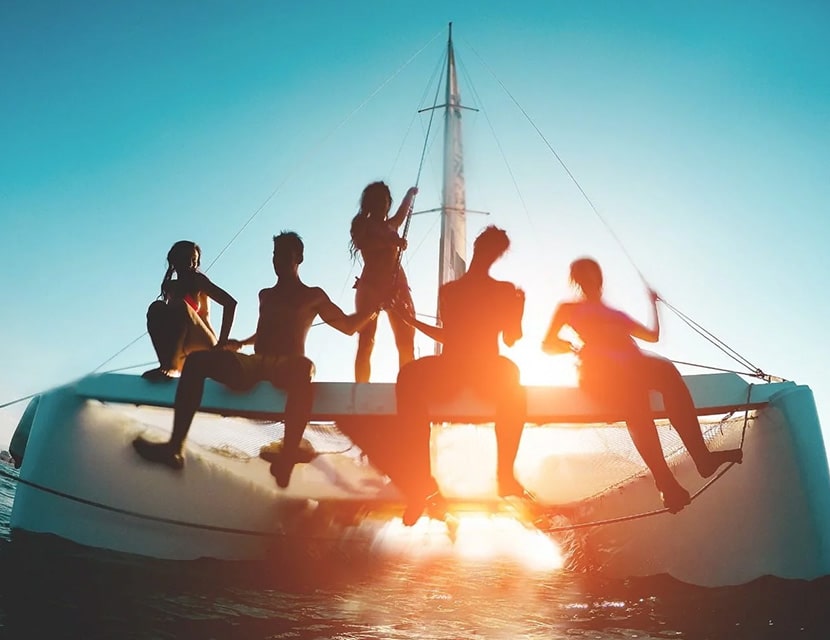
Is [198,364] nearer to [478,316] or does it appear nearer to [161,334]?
[161,334]

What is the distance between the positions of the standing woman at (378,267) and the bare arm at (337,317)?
1.01 ft

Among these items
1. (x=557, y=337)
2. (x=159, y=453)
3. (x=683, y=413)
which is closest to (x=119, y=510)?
(x=159, y=453)

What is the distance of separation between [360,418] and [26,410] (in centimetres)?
232

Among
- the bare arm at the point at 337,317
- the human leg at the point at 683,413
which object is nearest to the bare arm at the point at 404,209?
the bare arm at the point at 337,317

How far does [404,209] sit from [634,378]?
6.40 feet

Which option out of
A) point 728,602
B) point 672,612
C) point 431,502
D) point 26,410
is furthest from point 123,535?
point 728,602

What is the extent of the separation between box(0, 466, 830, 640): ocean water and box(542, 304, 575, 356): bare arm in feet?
4.26

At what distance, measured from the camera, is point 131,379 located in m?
3.45

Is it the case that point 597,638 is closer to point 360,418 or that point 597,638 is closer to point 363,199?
point 360,418

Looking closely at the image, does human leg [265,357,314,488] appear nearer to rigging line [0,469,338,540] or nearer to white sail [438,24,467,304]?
rigging line [0,469,338,540]

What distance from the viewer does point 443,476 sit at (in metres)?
3.99

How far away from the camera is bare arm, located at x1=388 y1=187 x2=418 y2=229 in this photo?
13.4 ft

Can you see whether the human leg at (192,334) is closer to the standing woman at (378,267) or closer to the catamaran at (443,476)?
the catamaran at (443,476)

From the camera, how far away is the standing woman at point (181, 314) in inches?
132
